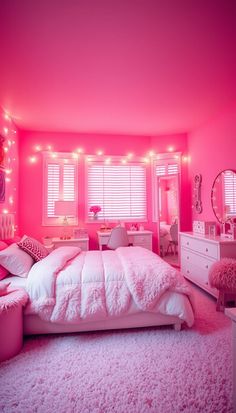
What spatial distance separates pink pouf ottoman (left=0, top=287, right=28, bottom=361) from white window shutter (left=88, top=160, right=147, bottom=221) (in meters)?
2.80

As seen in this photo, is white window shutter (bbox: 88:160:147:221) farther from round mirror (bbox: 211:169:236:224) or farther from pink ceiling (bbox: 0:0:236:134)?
round mirror (bbox: 211:169:236:224)

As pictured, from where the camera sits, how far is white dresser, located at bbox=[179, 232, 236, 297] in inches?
115

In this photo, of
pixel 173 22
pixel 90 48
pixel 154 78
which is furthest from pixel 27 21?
pixel 154 78

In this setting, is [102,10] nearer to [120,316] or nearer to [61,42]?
[61,42]

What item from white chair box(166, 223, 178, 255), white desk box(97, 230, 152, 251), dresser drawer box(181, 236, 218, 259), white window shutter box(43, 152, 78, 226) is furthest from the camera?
white chair box(166, 223, 178, 255)

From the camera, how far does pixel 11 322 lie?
1.86 meters

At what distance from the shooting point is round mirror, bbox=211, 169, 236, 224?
3389mm

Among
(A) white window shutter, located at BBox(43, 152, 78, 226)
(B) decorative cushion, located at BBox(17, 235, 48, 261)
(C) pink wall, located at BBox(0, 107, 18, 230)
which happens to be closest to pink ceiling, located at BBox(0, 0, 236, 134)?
(C) pink wall, located at BBox(0, 107, 18, 230)

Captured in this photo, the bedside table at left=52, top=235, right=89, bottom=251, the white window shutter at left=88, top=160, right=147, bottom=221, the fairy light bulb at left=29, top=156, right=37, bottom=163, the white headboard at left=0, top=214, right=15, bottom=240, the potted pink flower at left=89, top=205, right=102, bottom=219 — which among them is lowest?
the bedside table at left=52, top=235, right=89, bottom=251

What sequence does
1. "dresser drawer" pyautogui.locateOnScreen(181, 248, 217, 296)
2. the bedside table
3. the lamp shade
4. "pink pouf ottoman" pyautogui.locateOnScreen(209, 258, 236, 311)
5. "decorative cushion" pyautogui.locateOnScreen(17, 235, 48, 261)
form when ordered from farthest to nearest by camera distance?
the lamp shade, the bedside table, "dresser drawer" pyautogui.locateOnScreen(181, 248, 217, 296), "decorative cushion" pyautogui.locateOnScreen(17, 235, 48, 261), "pink pouf ottoman" pyautogui.locateOnScreen(209, 258, 236, 311)

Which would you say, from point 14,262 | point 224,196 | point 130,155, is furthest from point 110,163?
point 14,262

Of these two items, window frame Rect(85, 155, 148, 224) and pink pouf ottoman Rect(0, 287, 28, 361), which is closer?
pink pouf ottoman Rect(0, 287, 28, 361)

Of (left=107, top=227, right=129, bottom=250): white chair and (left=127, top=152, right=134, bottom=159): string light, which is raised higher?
(left=127, top=152, right=134, bottom=159): string light

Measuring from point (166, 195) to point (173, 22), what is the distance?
321cm
